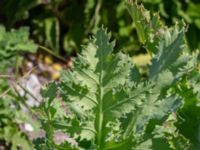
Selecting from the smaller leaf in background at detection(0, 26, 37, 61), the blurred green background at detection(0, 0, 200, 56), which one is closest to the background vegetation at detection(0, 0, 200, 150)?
the blurred green background at detection(0, 0, 200, 56)

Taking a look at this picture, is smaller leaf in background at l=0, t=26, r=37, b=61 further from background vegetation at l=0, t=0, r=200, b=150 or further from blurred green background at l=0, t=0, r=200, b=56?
blurred green background at l=0, t=0, r=200, b=56

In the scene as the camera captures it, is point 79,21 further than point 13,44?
Yes

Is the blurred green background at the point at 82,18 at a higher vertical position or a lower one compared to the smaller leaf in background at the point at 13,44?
higher

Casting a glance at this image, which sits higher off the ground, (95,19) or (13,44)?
(95,19)

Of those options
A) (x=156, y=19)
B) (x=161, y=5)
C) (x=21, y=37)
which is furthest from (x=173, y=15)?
(x=156, y=19)

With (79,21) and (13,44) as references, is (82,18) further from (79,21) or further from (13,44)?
(13,44)

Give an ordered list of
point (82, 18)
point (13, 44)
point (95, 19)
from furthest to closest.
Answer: point (82, 18) → point (95, 19) → point (13, 44)

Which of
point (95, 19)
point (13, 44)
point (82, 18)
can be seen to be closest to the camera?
point (13, 44)

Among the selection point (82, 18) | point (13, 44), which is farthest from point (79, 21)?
point (13, 44)

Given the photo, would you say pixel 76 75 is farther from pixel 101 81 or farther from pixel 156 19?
pixel 156 19

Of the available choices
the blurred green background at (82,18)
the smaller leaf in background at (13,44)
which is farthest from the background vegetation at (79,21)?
the smaller leaf in background at (13,44)

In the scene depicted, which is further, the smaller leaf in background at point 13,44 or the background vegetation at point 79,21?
the background vegetation at point 79,21

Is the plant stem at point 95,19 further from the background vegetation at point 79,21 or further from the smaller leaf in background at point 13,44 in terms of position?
the smaller leaf in background at point 13,44
